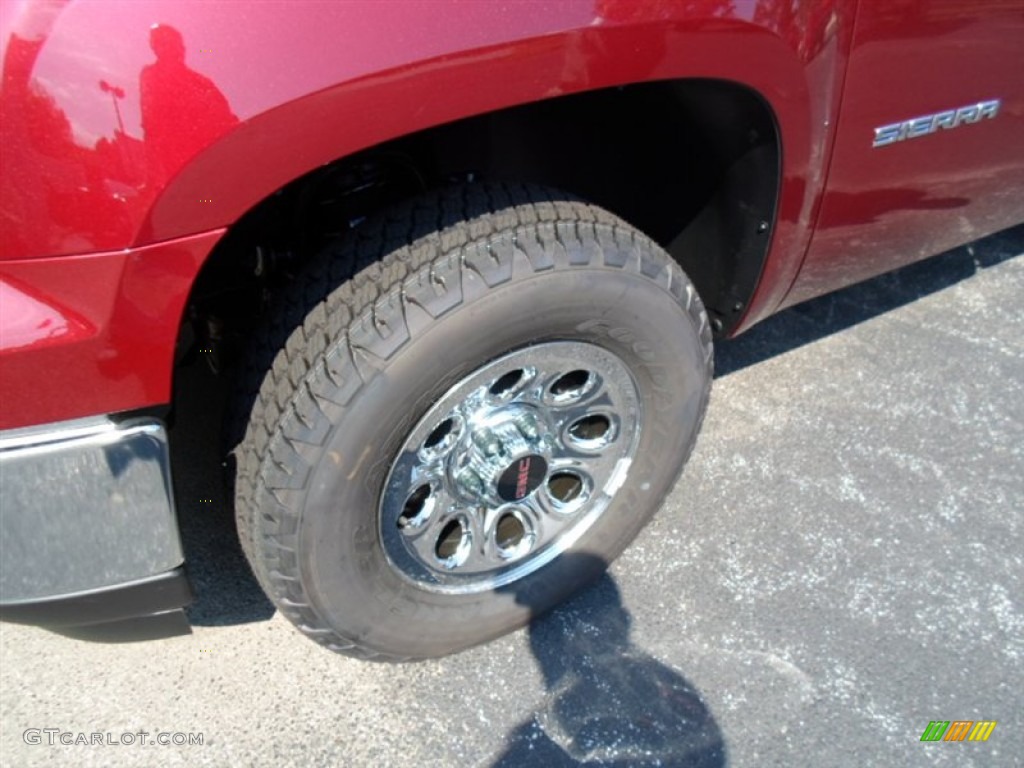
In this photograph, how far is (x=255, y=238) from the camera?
5.84ft

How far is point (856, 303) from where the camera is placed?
3258 millimetres

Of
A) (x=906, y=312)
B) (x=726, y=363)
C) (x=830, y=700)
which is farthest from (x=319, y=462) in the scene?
(x=906, y=312)

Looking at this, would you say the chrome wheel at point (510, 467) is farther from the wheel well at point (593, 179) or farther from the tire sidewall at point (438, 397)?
the wheel well at point (593, 179)

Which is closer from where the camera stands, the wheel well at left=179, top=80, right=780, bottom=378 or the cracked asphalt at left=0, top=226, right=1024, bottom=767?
the wheel well at left=179, top=80, right=780, bottom=378

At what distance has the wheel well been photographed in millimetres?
1791

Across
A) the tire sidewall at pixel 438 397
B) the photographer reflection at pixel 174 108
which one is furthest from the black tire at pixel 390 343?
the photographer reflection at pixel 174 108

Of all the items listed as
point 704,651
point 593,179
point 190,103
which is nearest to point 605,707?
point 704,651

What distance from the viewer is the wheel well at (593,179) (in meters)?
1.79

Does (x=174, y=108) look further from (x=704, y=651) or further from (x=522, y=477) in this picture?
(x=704, y=651)

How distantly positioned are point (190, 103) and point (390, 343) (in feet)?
1.61

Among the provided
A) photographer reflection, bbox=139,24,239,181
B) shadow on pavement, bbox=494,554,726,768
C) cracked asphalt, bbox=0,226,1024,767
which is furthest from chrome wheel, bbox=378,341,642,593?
photographer reflection, bbox=139,24,239,181

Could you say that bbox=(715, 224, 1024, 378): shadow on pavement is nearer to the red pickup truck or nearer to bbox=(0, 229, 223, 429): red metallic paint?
the red pickup truck

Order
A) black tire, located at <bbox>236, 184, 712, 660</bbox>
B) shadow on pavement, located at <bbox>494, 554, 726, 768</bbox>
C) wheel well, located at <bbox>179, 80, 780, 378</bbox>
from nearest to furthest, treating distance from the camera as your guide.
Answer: black tire, located at <bbox>236, 184, 712, 660</bbox>, wheel well, located at <bbox>179, 80, 780, 378</bbox>, shadow on pavement, located at <bbox>494, 554, 726, 768</bbox>

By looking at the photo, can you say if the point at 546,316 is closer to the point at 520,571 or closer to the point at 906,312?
the point at 520,571
